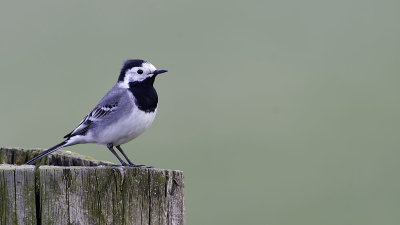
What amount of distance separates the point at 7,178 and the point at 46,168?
0.94 feet

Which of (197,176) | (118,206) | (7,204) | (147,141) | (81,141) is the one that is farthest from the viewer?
(147,141)

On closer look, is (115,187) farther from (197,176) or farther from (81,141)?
(197,176)

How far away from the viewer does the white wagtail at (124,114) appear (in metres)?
6.80

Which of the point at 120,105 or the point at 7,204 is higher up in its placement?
the point at 120,105

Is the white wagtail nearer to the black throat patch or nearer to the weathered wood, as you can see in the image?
the black throat patch

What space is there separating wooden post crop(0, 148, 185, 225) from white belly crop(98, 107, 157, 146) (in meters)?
1.94

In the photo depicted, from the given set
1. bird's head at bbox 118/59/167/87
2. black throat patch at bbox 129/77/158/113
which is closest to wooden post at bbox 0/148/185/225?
black throat patch at bbox 129/77/158/113

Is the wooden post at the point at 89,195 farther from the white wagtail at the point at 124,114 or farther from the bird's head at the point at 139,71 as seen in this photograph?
the bird's head at the point at 139,71

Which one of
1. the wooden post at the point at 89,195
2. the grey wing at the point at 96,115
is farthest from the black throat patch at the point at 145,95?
the wooden post at the point at 89,195

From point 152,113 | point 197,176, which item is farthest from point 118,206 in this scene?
point 197,176

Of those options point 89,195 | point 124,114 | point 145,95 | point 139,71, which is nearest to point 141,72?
point 139,71

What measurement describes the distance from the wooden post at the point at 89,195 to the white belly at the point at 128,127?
76.6 inches

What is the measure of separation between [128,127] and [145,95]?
0.46 m

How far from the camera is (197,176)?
569 inches
